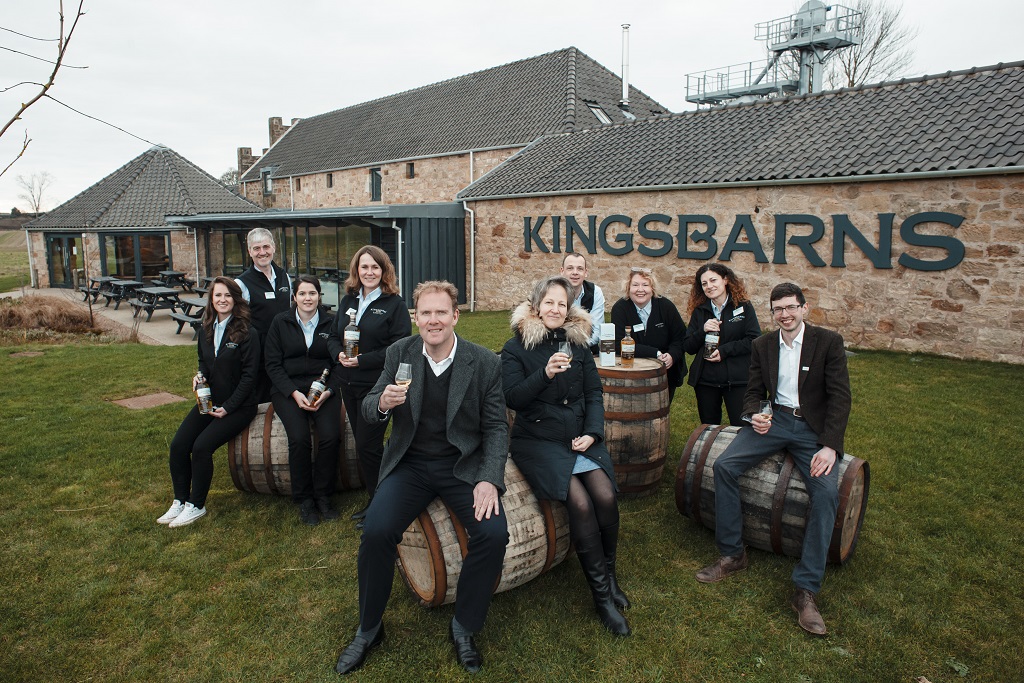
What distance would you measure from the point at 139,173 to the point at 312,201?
26.5 feet

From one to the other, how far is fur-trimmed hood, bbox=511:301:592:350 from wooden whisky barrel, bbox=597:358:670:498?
74cm

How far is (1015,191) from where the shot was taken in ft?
28.6

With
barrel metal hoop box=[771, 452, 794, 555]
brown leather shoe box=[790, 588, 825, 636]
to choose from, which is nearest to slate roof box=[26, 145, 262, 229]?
barrel metal hoop box=[771, 452, 794, 555]

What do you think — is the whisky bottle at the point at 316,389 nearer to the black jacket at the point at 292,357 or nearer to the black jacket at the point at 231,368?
the black jacket at the point at 292,357

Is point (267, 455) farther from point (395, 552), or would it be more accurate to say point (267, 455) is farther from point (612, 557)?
point (612, 557)

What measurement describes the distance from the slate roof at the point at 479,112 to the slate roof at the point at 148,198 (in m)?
6.16

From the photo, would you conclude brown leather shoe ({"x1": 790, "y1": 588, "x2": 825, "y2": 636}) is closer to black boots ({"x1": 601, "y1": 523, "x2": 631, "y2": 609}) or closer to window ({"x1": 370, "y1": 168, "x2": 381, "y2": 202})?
black boots ({"x1": 601, "y1": 523, "x2": 631, "y2": 609})

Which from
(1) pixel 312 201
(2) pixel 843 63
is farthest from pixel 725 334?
(1) pixel 312 201

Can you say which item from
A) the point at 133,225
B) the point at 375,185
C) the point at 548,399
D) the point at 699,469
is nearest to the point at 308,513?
the point at 548,399

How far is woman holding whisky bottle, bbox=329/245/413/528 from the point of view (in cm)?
434

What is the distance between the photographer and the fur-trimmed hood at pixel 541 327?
377 cm

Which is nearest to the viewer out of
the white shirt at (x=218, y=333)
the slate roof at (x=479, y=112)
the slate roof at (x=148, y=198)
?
the white shirt at (x=218, y=333)

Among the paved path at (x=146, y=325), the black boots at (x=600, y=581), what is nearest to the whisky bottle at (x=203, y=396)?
the black boots at (x=600, y=581)

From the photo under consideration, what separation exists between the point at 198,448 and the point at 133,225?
2242 centimetres
